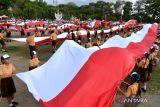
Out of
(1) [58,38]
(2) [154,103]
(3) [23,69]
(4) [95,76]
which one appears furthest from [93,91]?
(1) [58,38]

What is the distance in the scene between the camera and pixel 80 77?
775cm

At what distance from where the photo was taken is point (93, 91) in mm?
6934

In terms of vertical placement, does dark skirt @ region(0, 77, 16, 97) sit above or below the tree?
above

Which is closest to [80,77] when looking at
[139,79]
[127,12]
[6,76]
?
[139,79]

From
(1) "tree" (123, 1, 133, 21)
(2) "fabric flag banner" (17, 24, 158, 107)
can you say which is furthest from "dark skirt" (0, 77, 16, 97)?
(1) "tree" (123, 1, 133, 21)

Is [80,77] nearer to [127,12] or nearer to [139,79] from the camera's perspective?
[139,79]

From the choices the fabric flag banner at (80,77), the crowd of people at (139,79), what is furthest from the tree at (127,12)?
the fabric flag banner at (80,77)

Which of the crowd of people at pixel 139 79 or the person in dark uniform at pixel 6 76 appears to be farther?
the person in dark uniform at pixel 6 76

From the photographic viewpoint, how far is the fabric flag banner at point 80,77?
22.3 ft

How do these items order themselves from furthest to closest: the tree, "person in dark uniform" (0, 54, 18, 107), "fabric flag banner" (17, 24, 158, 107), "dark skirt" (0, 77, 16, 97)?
the tree, "dark skirt" (0, 77, 16, 97), "person in dark uniform" (0, 54, 18, 107), "fabric flag banner" (17, 24, 158, 107)

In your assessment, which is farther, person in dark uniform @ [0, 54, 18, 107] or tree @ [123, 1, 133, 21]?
tree @ [123, 1, 133, 21]

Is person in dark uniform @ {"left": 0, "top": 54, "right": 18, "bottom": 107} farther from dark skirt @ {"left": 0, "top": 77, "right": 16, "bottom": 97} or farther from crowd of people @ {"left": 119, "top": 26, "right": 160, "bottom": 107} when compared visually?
crowd of people @ {"left": 119, "top": 26, "right": 160, "bottom": 107}

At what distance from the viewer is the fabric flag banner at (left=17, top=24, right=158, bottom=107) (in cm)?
680

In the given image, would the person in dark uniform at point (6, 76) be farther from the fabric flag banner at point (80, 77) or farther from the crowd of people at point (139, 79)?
the crowd of people at point (139, 79)
